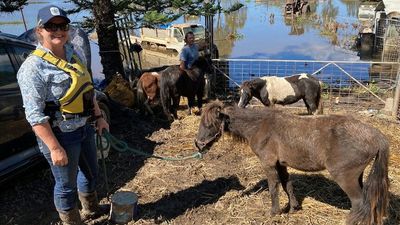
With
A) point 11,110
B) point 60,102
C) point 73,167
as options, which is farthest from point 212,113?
point 11,110

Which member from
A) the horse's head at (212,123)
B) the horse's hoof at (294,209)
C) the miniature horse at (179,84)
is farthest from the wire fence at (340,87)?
the horse's head at (212,123)

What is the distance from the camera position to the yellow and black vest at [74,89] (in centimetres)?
290

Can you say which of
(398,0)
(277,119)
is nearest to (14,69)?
(277,119)

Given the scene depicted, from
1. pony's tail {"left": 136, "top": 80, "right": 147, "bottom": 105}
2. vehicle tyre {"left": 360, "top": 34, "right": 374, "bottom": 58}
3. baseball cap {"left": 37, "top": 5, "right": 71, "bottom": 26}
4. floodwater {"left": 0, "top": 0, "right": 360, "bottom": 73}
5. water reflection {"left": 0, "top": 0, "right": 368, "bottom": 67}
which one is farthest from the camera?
water reflection {"left": 0, "top": 0, "right": 368, "bottom": 67}

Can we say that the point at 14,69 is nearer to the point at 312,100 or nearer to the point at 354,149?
the point at 354,149

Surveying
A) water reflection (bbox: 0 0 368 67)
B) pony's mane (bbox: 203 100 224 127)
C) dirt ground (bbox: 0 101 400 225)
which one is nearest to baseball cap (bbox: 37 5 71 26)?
pony's mane (bbox: 203 100 224 127)

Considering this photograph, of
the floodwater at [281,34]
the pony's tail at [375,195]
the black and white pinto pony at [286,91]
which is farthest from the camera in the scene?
the floodwater at [281,34]

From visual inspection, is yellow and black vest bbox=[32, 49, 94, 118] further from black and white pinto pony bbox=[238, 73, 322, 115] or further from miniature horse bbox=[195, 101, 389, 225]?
black and white pinto pony bbox=[238, 73, 322, 115]

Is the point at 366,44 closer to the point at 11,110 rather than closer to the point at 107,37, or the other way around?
the point at 107,37

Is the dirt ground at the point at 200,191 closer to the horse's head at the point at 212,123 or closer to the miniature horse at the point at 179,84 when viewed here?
the horse's head at the point at 212,123

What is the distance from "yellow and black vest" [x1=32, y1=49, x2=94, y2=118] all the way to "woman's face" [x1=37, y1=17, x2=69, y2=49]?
84 millimetres

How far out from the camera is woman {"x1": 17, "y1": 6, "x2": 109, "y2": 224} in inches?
110

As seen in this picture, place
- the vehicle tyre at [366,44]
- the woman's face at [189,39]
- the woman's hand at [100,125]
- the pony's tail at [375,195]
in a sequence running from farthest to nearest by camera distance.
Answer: the vehicle tyre at [366,44]
the woman's face at [189,39]
the woman's hand at [100,125]
the pony's tail at [375,195]

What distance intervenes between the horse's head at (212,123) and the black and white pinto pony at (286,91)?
338cm
